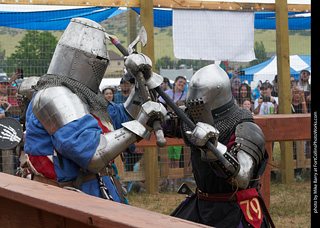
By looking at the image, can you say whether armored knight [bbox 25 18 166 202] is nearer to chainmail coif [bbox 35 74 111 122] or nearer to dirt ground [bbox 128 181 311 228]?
chainmail coif [bbox 35 74 111 122]

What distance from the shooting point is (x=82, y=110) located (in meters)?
2.91

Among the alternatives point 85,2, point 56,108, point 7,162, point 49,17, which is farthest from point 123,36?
point 56,108

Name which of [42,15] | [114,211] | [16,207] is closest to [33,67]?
[42,15]

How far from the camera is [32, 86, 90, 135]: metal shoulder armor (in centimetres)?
285

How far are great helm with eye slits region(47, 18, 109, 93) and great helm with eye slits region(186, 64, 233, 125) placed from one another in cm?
63

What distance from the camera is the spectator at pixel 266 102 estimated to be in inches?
305

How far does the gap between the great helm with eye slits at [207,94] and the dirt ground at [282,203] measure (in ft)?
9.04

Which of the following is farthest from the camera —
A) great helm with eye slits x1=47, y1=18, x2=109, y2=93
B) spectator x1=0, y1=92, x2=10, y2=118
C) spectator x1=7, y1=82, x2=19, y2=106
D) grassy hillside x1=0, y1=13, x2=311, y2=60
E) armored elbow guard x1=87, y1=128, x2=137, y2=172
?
grassy hillside x1=0, y1=13, x2=311, y2=60

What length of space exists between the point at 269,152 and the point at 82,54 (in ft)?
7.76

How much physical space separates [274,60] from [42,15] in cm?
368

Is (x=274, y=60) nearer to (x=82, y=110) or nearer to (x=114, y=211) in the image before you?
(x=82, y=110)

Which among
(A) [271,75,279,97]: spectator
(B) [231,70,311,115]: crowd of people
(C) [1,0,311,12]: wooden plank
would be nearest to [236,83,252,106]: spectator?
(B) [231,70,311,115]: crowd of people

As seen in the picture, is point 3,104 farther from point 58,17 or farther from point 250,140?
point 250,140

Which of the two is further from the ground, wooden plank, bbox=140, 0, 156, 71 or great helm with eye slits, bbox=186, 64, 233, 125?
wooden plank, bbox=140, 0, 156, 71
